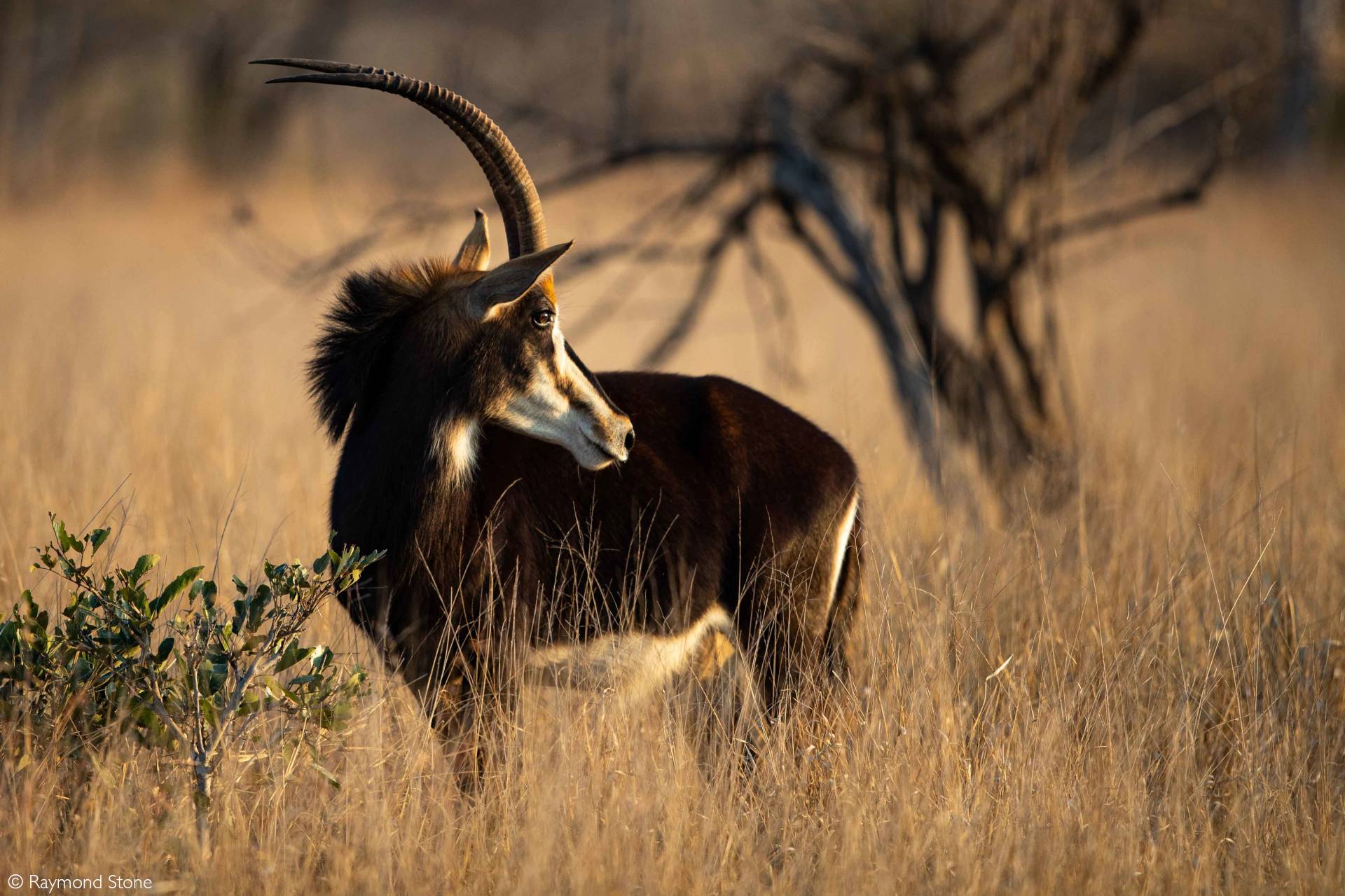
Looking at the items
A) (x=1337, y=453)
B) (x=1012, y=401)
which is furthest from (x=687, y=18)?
(x=1337, y=453)

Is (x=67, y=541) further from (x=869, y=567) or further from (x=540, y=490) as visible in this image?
(x=869, y=567)

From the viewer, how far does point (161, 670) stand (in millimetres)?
3158

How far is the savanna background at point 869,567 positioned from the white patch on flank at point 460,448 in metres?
0.59

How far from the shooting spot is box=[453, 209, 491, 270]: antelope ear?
3799 millimetres

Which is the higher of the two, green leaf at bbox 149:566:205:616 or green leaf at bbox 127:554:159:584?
green leaf at bbox 127:554:159:584

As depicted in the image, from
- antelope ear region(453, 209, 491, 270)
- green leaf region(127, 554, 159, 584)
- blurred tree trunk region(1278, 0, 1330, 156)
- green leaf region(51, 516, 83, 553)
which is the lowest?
green leaf region(127, 554, 159, 584)

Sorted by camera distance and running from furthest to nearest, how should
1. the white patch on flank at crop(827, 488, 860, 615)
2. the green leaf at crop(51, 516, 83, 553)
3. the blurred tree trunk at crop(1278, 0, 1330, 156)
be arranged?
the blurred tree trunk at crop(1278, 0, 1330, 156), the white patch on flank at crop(827, 488, 860, 615), the green leaf at crop(51, 516, 83, 553)

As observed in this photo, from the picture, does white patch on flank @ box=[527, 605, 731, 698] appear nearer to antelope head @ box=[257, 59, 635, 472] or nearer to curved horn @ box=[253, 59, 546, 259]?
antelope head @ box=[257, 59, 635, 472]

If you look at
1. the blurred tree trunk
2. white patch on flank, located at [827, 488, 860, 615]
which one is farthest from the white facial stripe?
the blurred tree trunk

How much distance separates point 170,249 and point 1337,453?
13459mm

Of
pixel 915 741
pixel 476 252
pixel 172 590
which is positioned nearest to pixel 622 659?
pixel 915 741

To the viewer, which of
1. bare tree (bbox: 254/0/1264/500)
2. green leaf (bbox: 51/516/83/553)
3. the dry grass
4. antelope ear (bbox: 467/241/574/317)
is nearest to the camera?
the dry grass

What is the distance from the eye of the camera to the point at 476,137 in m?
3.47

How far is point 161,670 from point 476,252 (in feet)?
5.02
